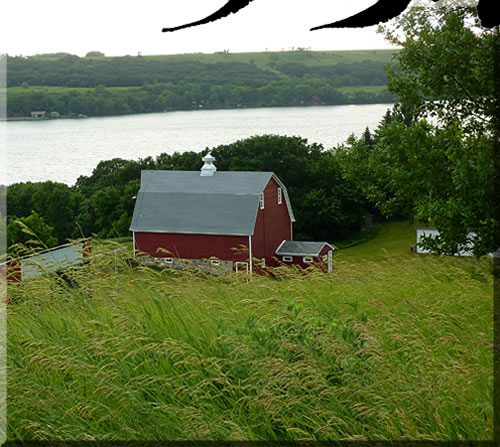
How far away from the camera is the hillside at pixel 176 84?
269 ft

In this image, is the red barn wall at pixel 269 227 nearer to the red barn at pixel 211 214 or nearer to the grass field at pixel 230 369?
the red barn at pixel 211 214

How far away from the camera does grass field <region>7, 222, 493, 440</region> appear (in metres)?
3.13

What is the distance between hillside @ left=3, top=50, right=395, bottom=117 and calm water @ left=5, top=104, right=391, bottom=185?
501cm

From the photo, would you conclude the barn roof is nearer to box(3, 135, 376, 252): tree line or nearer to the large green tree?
box(3, 135, 376, 252): tree line

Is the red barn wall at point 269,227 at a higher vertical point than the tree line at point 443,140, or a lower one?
lower

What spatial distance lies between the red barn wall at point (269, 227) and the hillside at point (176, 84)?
138ft

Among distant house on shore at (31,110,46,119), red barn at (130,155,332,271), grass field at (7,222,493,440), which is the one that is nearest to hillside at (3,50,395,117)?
distant house on shore at (31,110,46,119)

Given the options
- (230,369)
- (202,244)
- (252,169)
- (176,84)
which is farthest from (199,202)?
(176,84)

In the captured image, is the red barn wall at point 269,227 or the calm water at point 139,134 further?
the calm water at point 139,134

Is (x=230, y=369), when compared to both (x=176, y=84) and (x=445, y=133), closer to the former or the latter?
(x=445, y=133)

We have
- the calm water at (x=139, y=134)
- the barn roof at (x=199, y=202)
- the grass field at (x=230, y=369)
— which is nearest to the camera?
the grass field at (x=230, y=369)

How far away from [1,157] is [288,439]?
86.4m

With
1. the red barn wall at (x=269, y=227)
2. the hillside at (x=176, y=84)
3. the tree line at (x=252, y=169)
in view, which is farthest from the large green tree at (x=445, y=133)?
the hillside at (x=176, y=84)

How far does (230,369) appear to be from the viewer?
11.4 ft
